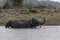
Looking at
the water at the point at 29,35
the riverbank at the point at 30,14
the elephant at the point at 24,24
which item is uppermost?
the water at the point at 29,35

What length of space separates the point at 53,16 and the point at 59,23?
115 inches

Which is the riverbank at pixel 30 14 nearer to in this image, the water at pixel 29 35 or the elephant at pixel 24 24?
the elephant at pixel 24 24

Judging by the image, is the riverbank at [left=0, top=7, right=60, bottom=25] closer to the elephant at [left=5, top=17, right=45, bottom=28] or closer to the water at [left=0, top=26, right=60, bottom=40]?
the elephant at [left=5, top=17, right=45, bottom=28]

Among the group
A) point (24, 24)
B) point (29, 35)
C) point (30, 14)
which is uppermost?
point (29, 35)

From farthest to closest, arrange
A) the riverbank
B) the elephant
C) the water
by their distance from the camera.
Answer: the riverbank, the elephant, the water

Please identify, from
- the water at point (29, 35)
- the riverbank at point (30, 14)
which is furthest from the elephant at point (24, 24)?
the water at point (29, 35)

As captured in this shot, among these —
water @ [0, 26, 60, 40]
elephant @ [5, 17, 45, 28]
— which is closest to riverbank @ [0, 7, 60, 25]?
elephant @ [5, 17, 45, 28]

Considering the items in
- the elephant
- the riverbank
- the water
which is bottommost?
the riverbank

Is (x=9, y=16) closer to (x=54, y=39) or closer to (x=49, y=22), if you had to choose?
(x=49, y=22)

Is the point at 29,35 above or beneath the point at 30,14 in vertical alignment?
above

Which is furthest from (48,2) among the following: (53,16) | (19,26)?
(19,26)

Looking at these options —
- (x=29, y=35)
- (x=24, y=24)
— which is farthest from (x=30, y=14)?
(x=29, y=35)

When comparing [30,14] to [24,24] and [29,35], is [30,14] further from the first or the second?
[29,35]

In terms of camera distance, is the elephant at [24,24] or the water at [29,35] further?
the elephant at [24,24]
